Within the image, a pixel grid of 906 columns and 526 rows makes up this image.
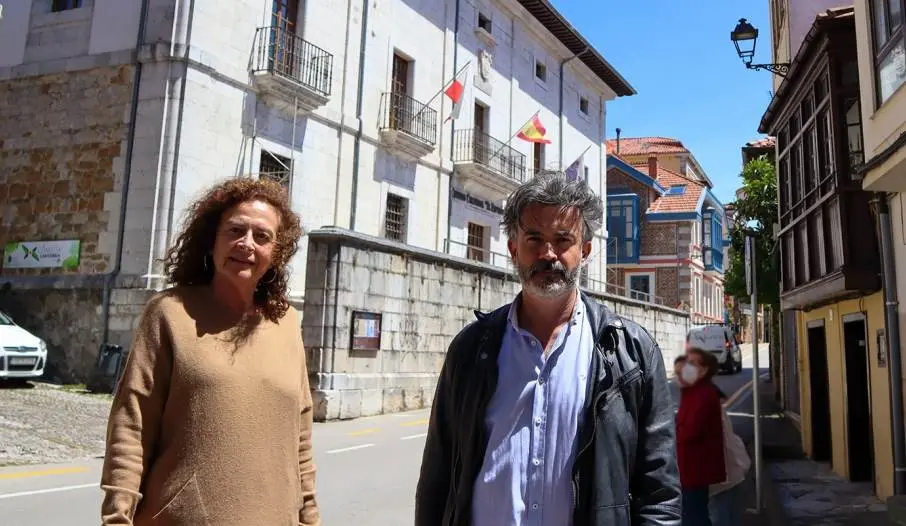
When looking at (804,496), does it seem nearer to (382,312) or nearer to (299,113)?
(382,312)

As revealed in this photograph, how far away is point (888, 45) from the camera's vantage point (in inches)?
296

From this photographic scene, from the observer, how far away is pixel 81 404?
41.0ft

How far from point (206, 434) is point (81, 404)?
1207 centimetres

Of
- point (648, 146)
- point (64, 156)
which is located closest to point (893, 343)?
point (64, 156)

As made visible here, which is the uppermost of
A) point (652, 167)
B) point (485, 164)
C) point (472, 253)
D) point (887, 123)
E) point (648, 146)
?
point (648, 146)

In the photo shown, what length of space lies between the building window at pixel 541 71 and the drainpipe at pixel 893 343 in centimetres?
2184

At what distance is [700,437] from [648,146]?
53.4 meters

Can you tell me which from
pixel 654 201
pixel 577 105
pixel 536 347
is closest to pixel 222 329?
pixel 536 347

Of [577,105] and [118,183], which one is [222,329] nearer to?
[118,183]

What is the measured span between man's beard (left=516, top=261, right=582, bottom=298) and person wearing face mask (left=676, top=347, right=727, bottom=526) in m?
2.12

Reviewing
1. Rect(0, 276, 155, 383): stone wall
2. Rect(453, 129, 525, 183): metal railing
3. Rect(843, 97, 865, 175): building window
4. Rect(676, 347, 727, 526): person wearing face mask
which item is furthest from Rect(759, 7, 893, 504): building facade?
Rect(453, 129, 525, 183): metal railing

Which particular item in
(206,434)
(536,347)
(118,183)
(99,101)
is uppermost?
(99,101)

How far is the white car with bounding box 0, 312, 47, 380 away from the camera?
13.0m

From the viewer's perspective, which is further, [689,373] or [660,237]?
[660,237]
